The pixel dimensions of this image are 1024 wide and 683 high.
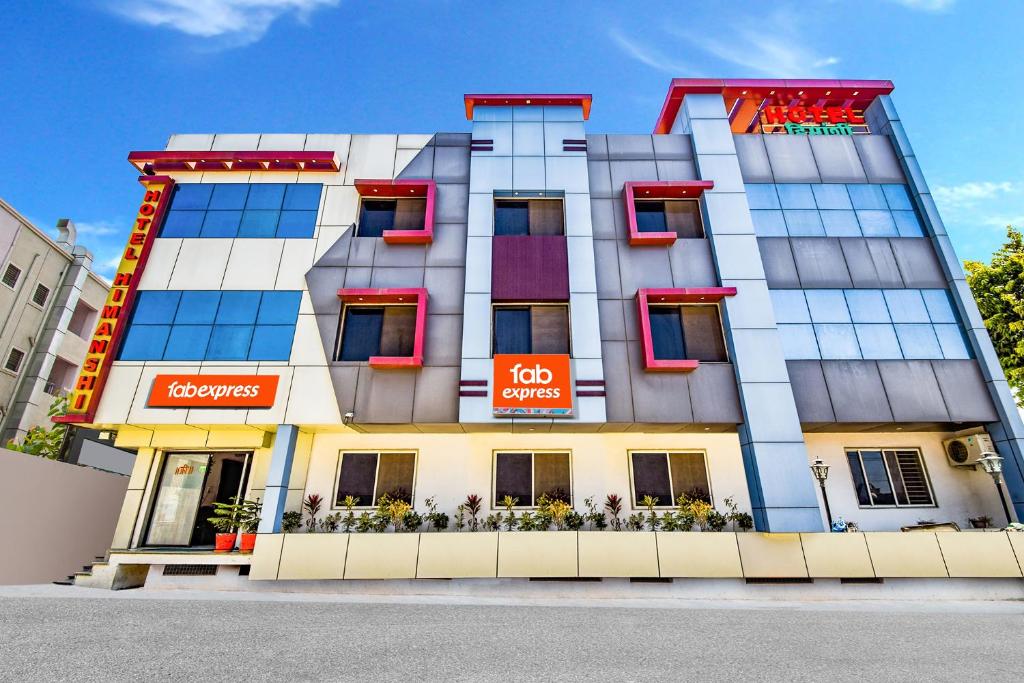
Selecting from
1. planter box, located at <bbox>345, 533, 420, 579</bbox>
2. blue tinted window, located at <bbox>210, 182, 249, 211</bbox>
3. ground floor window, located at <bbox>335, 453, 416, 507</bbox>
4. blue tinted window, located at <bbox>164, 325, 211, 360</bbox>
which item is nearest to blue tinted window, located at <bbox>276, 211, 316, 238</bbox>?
blue tinted window, located at <bbox>210, 182, 249, 211</bbox>

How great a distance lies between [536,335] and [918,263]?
1495 centimetres

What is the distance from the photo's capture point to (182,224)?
1683 cm

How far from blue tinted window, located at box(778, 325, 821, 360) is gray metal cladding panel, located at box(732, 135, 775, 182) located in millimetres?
6541

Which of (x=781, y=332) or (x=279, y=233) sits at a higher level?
(x=279, y=233)

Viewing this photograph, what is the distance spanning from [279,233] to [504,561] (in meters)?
14.1

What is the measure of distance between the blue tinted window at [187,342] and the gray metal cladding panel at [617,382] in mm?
13474

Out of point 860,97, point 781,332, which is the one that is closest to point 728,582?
point 781,332

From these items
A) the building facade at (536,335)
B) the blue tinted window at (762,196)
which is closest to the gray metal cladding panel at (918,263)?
the building facade at (536,335)

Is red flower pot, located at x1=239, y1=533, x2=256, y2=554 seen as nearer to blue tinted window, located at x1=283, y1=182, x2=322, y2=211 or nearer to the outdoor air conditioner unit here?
blue tinted window, located at x1=283, y1=182, x2=322, y2=211

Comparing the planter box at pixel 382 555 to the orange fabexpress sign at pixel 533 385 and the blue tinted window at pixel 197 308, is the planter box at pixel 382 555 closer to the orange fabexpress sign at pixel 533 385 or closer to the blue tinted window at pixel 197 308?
the orange fabexpress sign at pixel 533 385

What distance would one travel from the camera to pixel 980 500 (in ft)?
48.3

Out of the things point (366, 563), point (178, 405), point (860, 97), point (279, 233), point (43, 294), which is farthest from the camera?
point (43, 294)

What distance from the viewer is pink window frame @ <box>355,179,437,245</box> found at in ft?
52.8

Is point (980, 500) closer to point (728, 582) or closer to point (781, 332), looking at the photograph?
point (781, 332)
